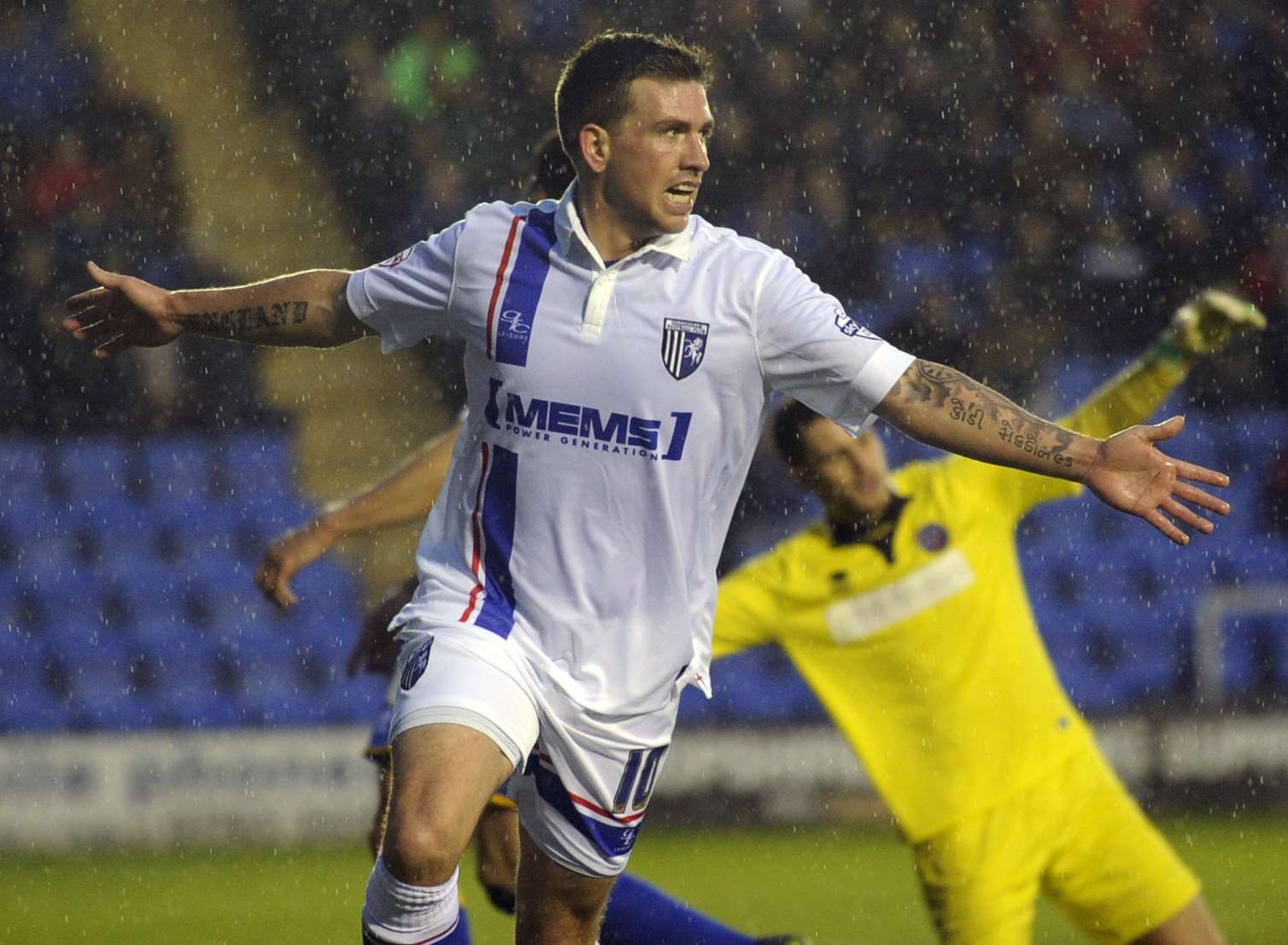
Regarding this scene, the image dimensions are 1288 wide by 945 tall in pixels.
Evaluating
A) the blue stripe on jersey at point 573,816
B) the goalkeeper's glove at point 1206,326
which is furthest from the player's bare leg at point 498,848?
the goalkeeper's glove at point 1206,326

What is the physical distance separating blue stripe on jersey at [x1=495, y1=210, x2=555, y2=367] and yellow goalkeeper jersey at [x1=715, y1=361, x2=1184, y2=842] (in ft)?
4.58

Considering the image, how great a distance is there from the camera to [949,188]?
1134 centimetres

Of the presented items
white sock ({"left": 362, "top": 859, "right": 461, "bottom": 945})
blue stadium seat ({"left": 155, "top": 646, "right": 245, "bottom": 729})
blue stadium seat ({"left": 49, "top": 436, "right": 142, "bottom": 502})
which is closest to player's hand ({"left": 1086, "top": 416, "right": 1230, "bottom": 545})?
white sock ({"left": 362, "top": 859, "right": 461, "bottom": 945})

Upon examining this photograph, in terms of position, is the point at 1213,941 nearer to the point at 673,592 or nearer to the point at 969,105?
the point at 673,592

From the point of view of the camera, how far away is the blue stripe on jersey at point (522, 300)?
11.5ft

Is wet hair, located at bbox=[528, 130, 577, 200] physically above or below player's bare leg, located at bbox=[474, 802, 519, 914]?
above

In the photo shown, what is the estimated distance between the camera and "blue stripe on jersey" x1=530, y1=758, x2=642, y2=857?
3586 mm

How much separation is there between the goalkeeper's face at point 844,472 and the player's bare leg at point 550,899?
4.62 feet

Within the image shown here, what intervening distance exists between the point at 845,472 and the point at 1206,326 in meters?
1.02

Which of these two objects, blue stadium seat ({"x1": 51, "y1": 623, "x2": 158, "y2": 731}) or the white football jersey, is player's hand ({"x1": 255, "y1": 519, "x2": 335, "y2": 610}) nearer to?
the white football jersey

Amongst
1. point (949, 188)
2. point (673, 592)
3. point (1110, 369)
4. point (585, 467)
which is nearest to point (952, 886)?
point (673, 592)

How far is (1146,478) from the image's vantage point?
3.25m

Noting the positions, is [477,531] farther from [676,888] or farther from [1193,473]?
[676,888]

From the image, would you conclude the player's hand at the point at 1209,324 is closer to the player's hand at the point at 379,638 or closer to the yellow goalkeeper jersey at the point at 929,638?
the yellow goalkeeper jersey at the point at 929,638
